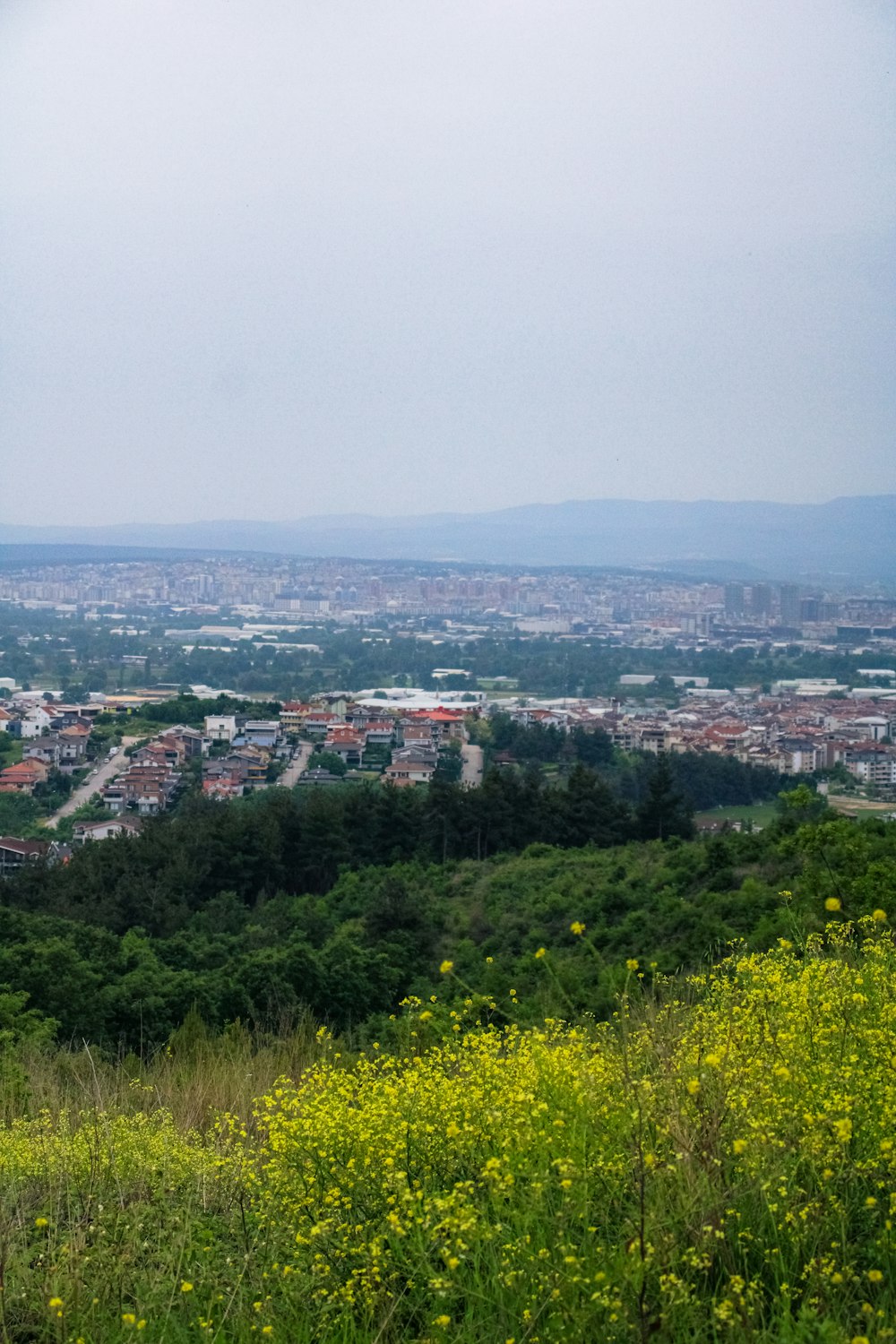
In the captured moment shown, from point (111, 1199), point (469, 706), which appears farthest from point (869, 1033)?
point (469, 706)

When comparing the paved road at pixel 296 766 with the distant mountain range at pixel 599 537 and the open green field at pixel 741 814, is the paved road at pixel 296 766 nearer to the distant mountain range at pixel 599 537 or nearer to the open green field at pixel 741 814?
the open green field at pixel 741 814

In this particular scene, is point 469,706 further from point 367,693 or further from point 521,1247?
point 521,1247

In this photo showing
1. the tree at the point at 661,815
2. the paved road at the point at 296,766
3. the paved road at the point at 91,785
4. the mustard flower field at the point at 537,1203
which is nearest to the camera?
the mustard flower field at the point at 537,1203

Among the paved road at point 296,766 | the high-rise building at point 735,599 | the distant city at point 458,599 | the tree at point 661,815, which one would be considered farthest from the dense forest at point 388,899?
the high-rise building at point 735,599

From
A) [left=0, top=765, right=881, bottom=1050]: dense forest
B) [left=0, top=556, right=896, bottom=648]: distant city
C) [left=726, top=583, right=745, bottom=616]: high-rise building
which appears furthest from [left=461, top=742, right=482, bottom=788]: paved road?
[left=726, top=583, right=745, bottom=616]: high-rise building

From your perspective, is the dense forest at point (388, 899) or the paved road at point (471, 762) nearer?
the dense forest at point (388, 899)
